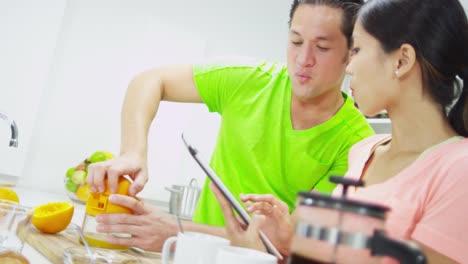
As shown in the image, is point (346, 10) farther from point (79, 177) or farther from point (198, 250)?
point (79, 177)

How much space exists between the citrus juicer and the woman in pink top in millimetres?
210

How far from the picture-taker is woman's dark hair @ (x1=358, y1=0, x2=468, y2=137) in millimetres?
1139

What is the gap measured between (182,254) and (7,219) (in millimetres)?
302

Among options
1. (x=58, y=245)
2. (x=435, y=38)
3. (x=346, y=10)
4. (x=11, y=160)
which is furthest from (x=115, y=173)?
(x=11, y=160)

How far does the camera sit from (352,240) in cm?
49

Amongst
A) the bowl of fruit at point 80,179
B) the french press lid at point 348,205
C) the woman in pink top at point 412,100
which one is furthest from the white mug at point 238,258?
the bowl of fruit at point 80,179

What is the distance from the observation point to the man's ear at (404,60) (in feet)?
3.78

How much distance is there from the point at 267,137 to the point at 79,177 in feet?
4.07

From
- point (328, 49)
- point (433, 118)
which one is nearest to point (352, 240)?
point (433, 118)

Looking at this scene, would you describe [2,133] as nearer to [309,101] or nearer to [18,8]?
[18,8]

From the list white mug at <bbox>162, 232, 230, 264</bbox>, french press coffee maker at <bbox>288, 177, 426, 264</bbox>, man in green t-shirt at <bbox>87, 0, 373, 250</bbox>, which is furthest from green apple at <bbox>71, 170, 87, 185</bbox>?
french press coffee maker at <bbox>288, 177, 426, 264</bbox>

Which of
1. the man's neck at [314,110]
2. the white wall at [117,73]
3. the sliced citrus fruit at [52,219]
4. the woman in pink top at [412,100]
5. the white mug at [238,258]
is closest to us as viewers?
the white mug at [238,258]

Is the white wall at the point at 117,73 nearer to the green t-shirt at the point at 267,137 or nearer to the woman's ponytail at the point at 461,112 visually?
the green t-shirt at the point at 267,137

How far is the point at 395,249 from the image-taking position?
0.45 meters
